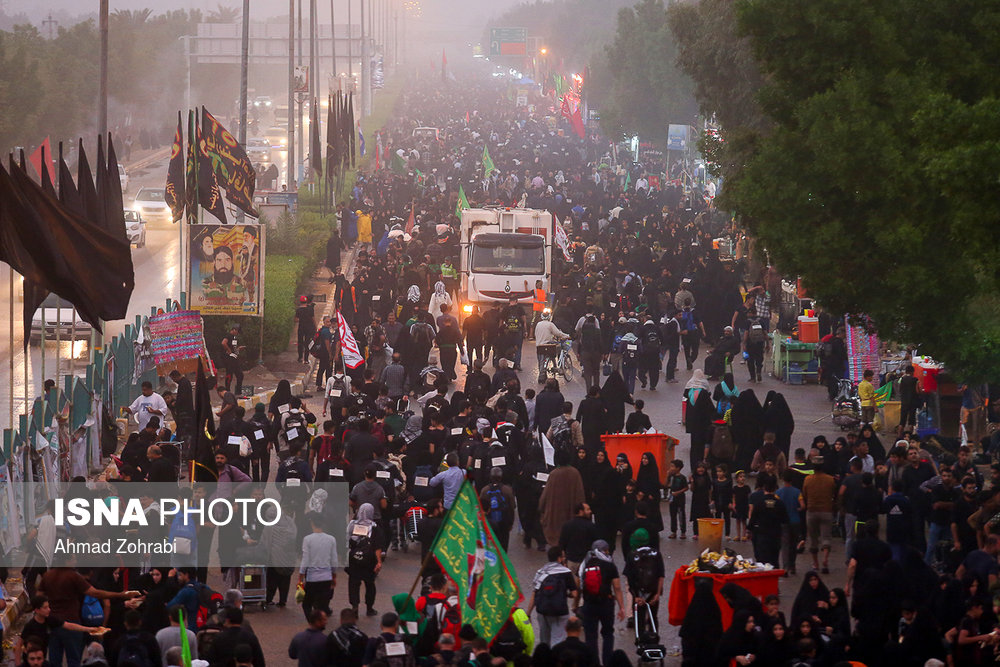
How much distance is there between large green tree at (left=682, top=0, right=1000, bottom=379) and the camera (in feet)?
56.1

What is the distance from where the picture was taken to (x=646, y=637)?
1309 centimetres

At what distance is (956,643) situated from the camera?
12.1m

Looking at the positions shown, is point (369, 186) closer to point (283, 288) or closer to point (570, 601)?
point (283, 288)

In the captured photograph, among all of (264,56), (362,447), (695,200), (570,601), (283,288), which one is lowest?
(570,601)

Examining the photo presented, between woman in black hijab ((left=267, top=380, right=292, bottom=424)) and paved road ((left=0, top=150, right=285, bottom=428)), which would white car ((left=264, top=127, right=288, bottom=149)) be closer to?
paved road ((left=0, top=150, right=285, bottom=428))

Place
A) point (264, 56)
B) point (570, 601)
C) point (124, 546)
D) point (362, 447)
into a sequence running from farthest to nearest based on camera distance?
1. point (264, 56)
2. point (362, 447)
3. point (570, 601)
4. point (124, 546)

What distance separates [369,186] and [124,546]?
39724 millimetres

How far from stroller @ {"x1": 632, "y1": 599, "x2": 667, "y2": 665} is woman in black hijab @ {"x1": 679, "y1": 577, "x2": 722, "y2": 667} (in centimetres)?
52

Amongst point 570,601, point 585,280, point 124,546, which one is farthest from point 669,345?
point 124,546

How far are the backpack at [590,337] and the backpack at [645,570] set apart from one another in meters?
11.1

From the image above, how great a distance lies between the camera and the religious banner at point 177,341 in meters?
23.1

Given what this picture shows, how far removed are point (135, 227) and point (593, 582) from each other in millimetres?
35973

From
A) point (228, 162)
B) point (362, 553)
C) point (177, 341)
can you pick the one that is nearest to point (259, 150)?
point (228, 162)

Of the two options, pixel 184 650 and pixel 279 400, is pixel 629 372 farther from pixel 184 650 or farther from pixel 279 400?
pixel 184 650
